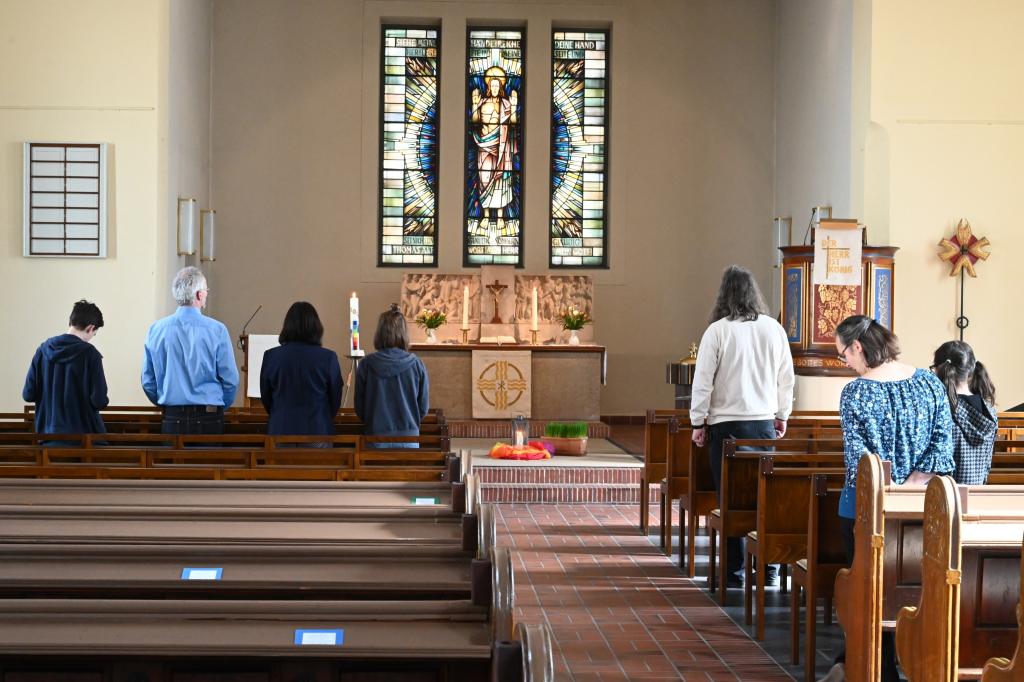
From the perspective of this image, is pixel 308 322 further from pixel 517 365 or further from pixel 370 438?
pixel 517 365

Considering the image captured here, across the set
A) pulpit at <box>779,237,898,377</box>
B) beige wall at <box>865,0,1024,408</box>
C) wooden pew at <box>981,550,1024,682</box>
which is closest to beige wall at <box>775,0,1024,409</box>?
beige wall at <box>865,0,1024,408</box>

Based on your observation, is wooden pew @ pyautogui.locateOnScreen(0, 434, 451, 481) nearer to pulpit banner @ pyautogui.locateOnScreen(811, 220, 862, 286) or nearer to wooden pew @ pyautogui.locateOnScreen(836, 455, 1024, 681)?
wooden pew @ pyautogui.locateOnScreen(836, 455, 1024, 681)

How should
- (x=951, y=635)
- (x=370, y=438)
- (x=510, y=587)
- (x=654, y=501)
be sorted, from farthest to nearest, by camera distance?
1. (x=654, y=501)
2. (x=370, y=438)
3. (x=951, y=635)
4. (x=510, y=587)

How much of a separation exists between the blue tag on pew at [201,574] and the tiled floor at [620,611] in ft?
6.05

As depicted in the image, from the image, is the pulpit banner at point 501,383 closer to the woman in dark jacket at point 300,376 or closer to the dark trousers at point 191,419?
the dark trousers at point 191,419

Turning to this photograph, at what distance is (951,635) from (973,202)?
8728 mm

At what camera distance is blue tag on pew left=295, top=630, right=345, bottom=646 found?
2.36m

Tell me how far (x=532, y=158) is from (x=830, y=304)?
4912mm

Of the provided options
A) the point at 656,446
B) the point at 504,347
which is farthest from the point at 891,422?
the point at 504,347

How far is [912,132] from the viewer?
1093 cm

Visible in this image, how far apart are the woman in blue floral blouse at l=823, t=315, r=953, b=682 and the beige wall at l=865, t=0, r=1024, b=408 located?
7207 mm

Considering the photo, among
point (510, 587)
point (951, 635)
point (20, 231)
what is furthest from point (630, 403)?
point (510, 587)

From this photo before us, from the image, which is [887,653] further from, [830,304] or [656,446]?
[830,304]

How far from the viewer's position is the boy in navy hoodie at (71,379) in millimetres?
5625
